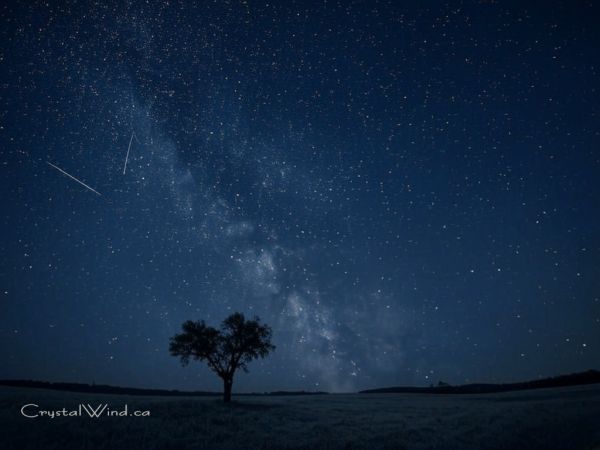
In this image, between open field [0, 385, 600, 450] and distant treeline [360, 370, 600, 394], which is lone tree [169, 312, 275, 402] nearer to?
open field [0, 385, 600, 450]

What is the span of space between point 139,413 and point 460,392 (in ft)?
177

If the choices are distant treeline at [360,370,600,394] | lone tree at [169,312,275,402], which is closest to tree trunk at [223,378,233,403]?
lone tree at [169,312,275,402]

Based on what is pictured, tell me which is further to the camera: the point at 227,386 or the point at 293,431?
the point at 227,386

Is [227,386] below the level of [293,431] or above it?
above

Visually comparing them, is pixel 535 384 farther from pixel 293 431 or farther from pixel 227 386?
pixel 293 431

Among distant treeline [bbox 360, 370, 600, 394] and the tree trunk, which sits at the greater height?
the tree trunk

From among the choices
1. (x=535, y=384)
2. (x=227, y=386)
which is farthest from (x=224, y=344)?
(x=535, y=384)

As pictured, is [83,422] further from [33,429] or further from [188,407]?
[188,407]

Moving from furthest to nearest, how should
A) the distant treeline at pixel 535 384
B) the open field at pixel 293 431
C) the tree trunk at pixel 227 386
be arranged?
the distant treeline at pixel 535 384, the tree trunk at pixel 227 386, the open field at pixel 293 431

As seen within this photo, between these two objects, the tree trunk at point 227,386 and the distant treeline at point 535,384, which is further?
the distant treeline at point 535,384

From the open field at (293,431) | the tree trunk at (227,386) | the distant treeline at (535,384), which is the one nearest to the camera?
the open field at (293,431)

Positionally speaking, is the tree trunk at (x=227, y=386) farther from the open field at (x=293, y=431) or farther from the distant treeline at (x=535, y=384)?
the distant treeline at (x=535, y=384)

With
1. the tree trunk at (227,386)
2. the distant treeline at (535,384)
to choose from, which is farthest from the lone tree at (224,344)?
the distant treeline at (535,384)

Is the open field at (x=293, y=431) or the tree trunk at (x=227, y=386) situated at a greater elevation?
the tree trunk at (x=227, y=386)
